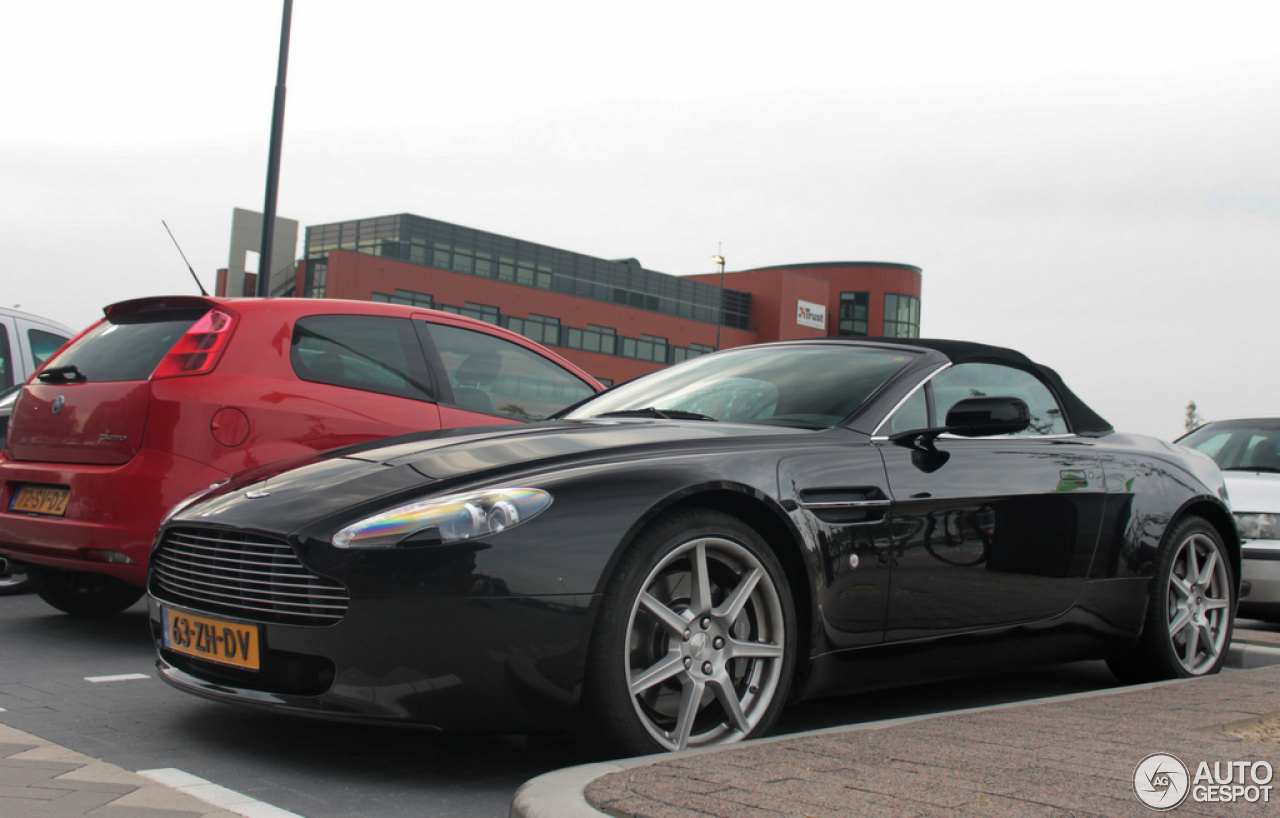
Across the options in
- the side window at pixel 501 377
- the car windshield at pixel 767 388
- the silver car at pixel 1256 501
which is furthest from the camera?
the silver car at pixel 1256 501

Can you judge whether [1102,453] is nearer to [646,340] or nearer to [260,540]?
[260,540]

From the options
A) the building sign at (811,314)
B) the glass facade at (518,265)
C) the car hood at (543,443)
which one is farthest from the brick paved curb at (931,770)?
the building sign at (811,314)

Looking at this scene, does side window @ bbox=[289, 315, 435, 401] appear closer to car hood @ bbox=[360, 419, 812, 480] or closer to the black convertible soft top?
car hood @ bbox=[360, 419, 812, 480]

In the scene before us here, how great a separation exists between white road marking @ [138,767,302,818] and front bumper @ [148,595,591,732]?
0.26 meters

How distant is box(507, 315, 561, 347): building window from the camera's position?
201 feet

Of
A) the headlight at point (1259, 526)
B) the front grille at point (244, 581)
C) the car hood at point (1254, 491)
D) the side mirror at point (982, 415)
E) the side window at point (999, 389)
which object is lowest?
the front grille at point (244, 581)

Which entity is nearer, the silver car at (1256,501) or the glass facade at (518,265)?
the silver car at (1256,501)

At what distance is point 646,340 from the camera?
68.7 m

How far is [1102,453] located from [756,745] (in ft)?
8.21

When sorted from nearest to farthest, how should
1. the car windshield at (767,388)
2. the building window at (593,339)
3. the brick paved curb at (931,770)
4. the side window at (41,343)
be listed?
the brick paved curb at (931,770) → the car windshield at (767,388) → the side window at (41,343) → the building window at (593,339)

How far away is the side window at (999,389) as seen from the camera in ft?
15.1

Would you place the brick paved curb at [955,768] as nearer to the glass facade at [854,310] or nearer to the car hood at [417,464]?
the car hood at [417,464]

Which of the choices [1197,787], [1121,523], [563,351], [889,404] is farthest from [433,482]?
[563,351]

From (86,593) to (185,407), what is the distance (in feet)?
5.78
